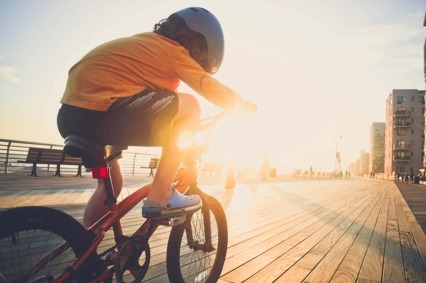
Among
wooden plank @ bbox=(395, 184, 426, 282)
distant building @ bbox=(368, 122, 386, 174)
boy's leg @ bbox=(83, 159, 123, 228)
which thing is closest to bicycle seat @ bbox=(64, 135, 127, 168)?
boy's leg @ bbox=(83, 159, 123, 228)

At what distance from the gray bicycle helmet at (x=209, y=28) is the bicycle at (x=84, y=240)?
16.3 inches

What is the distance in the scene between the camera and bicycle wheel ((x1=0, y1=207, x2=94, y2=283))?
137 cm

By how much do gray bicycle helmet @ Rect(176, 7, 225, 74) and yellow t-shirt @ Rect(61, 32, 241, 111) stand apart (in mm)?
226

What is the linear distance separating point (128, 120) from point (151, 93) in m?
0.21

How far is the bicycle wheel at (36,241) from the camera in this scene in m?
1.37

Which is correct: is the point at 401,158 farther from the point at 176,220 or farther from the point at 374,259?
the point at 176,220

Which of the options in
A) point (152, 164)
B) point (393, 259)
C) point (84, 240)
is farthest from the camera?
point (152, 164)

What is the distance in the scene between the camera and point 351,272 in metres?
3.12

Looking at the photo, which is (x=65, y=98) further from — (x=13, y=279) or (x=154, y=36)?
(x=13, y=279)

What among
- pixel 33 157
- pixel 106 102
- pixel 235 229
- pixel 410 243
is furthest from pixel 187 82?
pixel 33 157

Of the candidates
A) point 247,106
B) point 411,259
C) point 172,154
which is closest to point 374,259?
point 411,259

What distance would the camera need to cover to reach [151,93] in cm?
181

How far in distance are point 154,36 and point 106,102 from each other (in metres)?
0.54

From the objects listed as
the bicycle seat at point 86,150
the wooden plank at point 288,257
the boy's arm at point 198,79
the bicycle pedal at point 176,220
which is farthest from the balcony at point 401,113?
the bicycle seat at point 86,150
